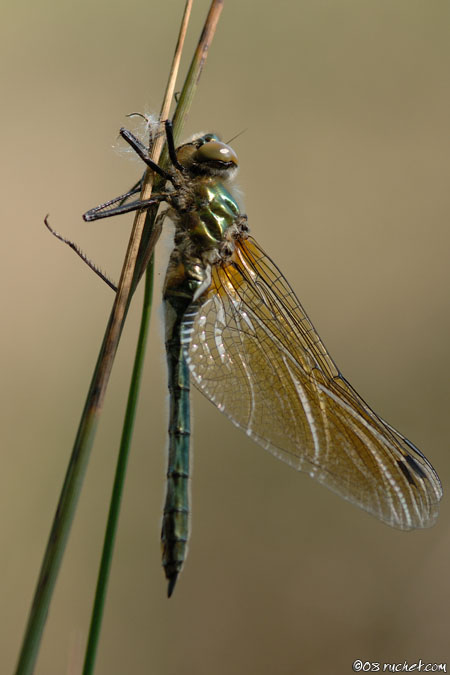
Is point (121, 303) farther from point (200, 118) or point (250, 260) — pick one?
point (200, 118)

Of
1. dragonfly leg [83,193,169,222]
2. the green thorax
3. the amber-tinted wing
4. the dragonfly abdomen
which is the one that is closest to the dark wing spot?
the amber-tinted wing

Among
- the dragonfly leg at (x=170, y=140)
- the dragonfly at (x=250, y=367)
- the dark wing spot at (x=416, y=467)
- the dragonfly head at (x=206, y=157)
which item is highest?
the dragonfly head at (x=206, y=157)

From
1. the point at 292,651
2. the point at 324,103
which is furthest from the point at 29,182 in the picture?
the point at 292,651

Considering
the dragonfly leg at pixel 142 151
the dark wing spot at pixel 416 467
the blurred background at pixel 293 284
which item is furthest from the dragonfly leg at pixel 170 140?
the dark wing spot at pixel 416 467

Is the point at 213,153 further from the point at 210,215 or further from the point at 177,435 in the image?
the point at 177,435

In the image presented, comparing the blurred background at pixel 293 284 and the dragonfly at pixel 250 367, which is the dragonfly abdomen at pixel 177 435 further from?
the blurred background at pixel 293 284

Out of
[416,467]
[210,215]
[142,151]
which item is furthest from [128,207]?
[416,467]

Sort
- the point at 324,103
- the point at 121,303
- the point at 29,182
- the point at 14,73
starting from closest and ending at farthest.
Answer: the point at 121,303 < the point at 29,182 < the point at 14,73 < the point at 324,103
